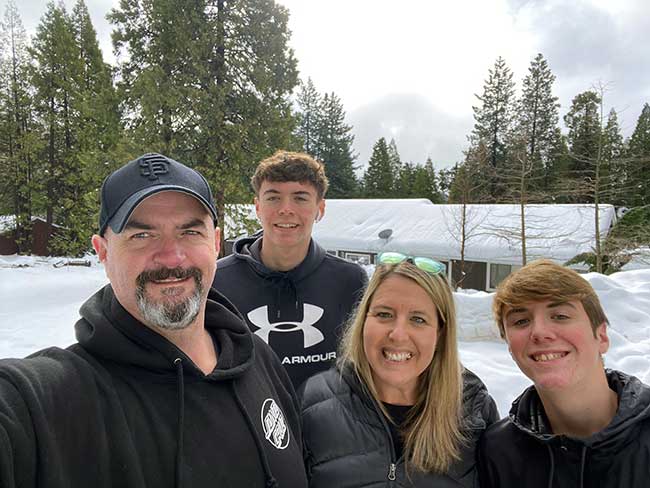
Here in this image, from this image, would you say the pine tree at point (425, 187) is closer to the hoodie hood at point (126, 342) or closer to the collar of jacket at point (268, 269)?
the collar of jacket at point (268, 269)

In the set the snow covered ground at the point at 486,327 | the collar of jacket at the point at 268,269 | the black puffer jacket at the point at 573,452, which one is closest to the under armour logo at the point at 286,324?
the collar of jacket at the point at 268,269

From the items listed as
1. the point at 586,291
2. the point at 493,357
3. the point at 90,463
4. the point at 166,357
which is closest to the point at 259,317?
the point at 166,357

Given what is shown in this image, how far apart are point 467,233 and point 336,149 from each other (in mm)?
28210

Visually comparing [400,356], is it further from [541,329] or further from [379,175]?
[379,175]

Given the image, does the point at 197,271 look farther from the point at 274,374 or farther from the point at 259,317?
the point at 259,317

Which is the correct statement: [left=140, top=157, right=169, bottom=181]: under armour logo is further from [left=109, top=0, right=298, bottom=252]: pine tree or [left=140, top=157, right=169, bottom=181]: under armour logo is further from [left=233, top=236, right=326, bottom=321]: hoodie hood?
[left=109, top=0, right=298, bottom=252]: pine tree

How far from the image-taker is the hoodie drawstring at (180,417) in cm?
129

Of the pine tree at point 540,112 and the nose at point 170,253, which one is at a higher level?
the pine tree at point 540,112

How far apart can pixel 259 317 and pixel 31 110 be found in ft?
87.3

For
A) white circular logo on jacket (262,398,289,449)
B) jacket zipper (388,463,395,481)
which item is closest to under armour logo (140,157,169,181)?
white circular logo on jacket (262,398,289,449)

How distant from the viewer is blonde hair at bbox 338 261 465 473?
1875mm

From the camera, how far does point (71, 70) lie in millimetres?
21672

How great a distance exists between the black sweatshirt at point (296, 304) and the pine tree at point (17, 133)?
2455cm

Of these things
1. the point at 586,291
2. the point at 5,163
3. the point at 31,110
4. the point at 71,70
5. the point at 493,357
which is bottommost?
the point at 493,357
